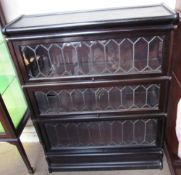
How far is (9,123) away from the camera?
1.32 meters

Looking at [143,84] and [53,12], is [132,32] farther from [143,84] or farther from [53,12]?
[53,12]

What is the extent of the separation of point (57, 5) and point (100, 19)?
16.7 inches

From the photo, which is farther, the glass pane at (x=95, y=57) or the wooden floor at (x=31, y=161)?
the wooden floor at (x=31, y=161)

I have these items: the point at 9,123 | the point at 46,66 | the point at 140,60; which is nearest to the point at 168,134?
the point at 140,60

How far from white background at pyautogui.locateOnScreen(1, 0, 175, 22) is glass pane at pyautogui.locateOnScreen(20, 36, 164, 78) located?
0.35 metres

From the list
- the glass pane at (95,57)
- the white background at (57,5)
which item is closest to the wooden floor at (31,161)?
the glass pane at (95,57)

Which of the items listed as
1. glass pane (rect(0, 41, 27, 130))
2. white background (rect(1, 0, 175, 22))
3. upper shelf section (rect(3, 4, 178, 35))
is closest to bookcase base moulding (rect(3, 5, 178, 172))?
upper shelf section (rect(3, 4, 178, 35))

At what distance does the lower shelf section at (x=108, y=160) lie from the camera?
146cm

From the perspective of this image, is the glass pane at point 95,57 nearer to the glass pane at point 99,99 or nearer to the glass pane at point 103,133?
the glass pane at point 99,99

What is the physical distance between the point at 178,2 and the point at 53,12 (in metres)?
0.74

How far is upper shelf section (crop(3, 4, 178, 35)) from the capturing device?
99cm

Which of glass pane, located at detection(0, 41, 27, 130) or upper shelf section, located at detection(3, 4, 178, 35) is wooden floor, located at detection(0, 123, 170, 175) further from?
upper shelf section, located at detection(3, 4, 178, 35)

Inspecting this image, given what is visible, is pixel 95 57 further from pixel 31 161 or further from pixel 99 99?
pixel 31 161

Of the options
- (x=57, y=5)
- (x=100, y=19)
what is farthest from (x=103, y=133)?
(x=57, y=5)
